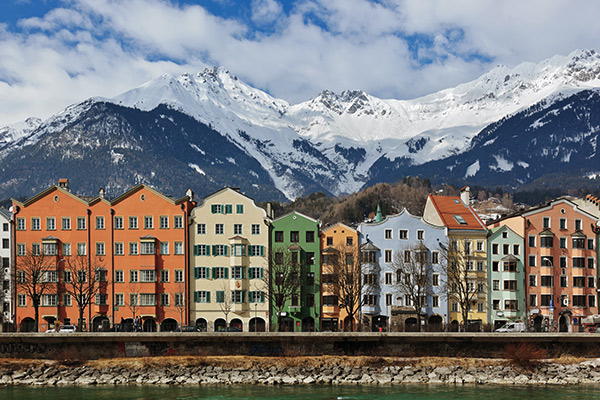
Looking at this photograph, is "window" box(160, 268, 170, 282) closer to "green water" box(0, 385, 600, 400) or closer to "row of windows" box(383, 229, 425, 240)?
"row of windows" box(383, 229, 425, 240)

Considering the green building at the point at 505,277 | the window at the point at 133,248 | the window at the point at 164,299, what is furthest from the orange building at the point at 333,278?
the window at the point at 133,248

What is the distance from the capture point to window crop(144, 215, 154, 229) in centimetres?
9562

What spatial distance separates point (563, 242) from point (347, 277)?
2913 centimetres

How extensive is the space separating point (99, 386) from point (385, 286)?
132 feet

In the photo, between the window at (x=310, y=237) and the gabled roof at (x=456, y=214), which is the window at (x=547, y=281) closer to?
the gabled roof at (x=456, y=214)

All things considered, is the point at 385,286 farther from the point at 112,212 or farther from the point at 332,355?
the point at 112,212

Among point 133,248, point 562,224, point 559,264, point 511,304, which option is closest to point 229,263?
point 133,248

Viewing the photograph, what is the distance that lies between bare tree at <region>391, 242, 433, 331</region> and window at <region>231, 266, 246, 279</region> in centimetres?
1794

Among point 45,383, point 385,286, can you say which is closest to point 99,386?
point 45,383

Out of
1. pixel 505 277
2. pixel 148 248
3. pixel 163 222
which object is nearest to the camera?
pixel 148 248

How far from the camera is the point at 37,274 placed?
9081 centimetres

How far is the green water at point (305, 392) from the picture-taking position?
203 feet

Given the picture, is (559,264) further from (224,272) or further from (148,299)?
(148,299)

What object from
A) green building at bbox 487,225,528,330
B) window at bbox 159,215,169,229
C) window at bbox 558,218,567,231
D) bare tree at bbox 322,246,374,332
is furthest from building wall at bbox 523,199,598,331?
window at bbox 159,215,169,229
